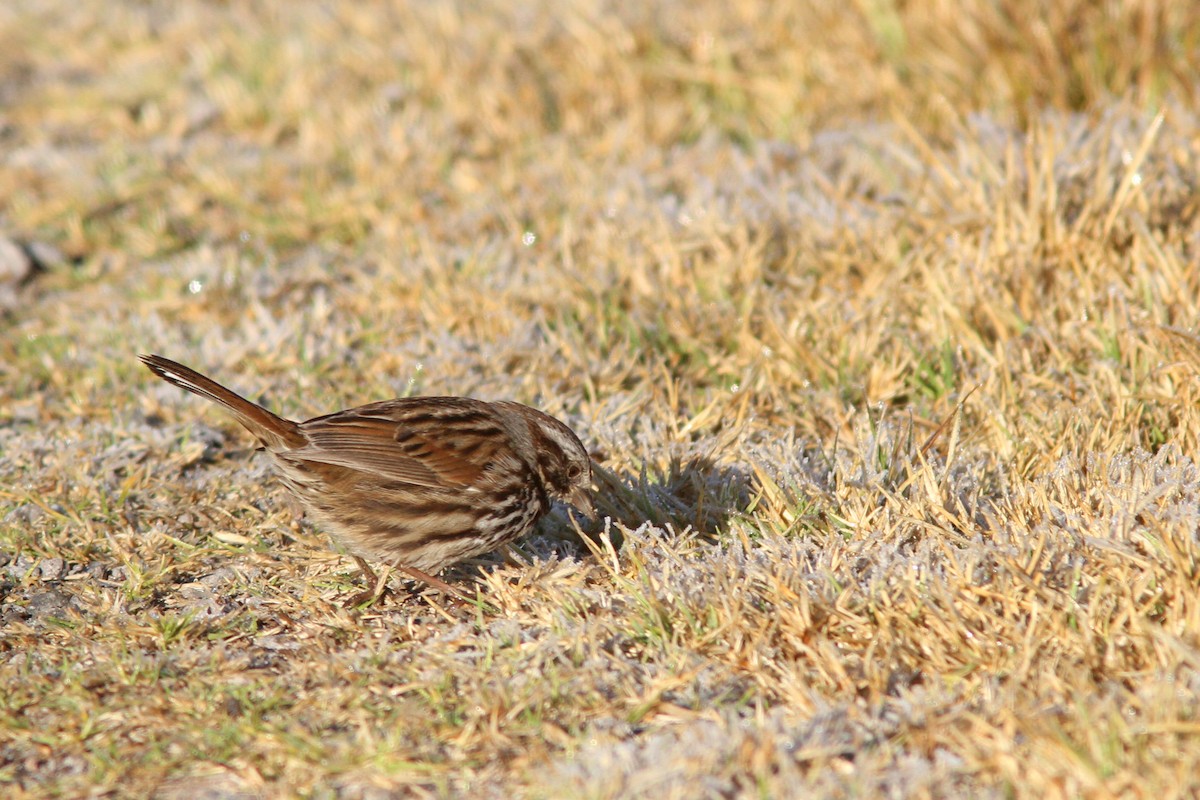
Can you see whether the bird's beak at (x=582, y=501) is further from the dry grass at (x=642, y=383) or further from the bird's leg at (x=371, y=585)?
the bird's leg at (x=371, y=585)

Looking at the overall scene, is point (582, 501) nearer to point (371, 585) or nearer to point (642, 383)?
point (371, 585)

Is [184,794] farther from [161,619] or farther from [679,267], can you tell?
[679,267]

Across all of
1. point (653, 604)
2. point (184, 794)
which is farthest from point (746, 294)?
point (184, 794)

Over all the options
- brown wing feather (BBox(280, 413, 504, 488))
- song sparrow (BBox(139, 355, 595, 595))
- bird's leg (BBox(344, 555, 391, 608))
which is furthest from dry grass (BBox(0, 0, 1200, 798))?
brown wing feather (BBox(280, 413, 504, 488))

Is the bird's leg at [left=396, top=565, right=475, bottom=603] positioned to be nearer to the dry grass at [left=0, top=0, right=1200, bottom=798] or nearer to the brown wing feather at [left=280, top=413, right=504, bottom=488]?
the dry grass at [left=0, top=0, right=1200, bottom=798]

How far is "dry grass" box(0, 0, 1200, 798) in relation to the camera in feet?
11.5

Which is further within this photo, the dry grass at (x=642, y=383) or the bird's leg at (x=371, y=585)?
the bird's leg at (x=371, y=585)

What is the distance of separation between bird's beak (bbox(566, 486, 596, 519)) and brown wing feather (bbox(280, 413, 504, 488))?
0.32 meters

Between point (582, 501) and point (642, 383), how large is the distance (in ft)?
3.55

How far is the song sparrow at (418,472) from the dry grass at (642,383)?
192 millimetres

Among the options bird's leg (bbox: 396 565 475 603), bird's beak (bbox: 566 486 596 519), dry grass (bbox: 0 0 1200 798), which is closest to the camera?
dry grass (bbox: 0 0 1200 798)

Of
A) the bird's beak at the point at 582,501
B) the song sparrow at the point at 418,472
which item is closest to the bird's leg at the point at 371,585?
the song sparrow at the point at 418,472

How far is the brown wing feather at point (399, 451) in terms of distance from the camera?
4.39m

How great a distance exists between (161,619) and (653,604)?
157 centimetres
